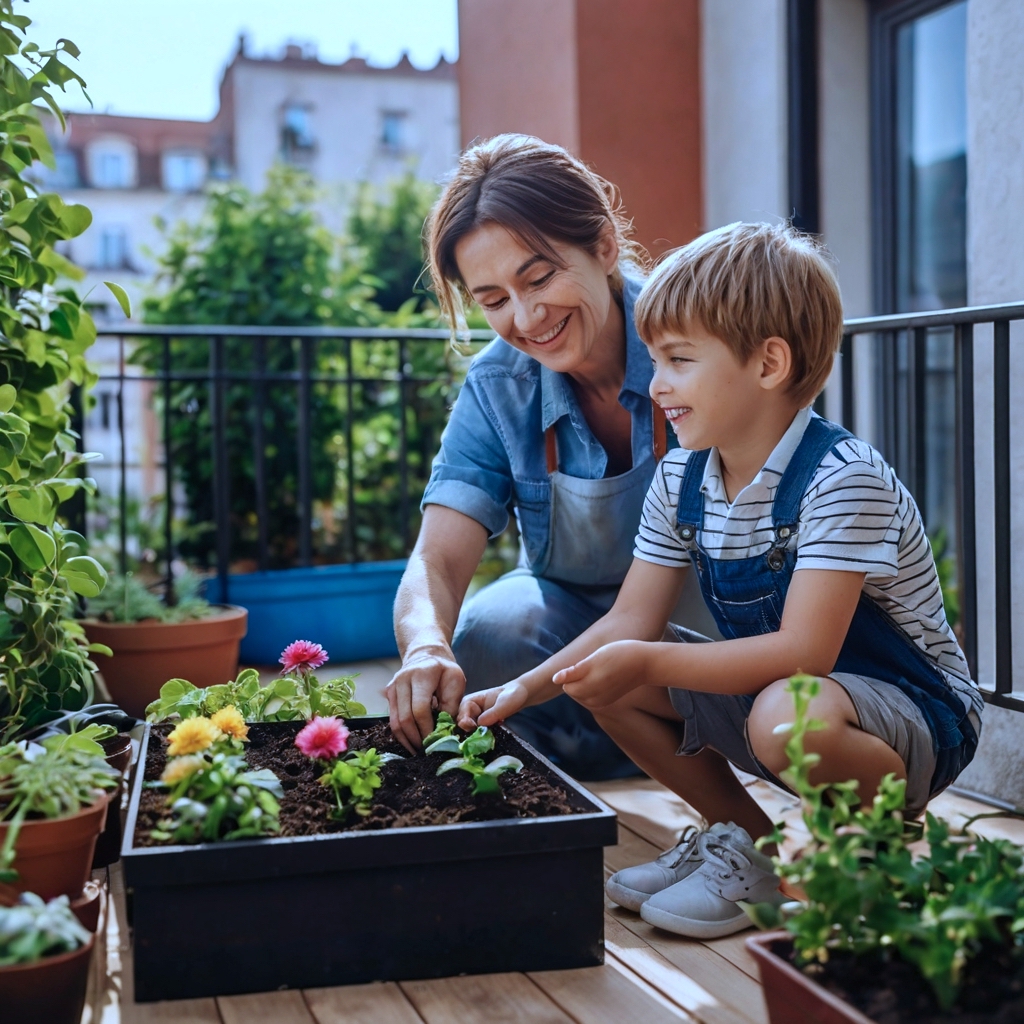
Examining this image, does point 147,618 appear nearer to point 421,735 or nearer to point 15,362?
point 15,362

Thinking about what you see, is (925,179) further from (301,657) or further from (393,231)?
(393,231)

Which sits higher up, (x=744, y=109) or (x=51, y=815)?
(x=744, y=109)

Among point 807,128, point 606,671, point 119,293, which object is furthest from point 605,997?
point 807,128

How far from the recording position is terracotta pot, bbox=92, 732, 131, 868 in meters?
1.69

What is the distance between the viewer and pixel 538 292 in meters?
1.83

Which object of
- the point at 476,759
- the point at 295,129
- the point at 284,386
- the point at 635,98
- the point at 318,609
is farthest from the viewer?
the point at 295,129

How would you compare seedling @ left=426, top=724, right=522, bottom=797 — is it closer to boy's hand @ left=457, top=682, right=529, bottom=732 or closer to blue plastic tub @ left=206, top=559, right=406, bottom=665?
boy's hand @ left=457, top=682, right=529, bottom=732

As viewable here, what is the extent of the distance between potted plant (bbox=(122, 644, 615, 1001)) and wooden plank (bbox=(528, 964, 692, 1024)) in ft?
0.06

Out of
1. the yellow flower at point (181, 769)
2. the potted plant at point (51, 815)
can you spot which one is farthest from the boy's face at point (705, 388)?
the potted plant at point (51, 815)

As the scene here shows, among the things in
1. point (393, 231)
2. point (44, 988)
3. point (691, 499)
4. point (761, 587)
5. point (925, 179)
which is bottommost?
point (44, 988)

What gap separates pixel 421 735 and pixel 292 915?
1.27ft

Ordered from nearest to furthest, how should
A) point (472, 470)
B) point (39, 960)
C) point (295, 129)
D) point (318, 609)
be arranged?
1. point (39, 960)
2. point (472, 470)
3. point (318, 609)
4. point (295, 129)

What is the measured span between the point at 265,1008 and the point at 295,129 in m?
25.7

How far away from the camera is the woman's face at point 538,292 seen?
1821mm
